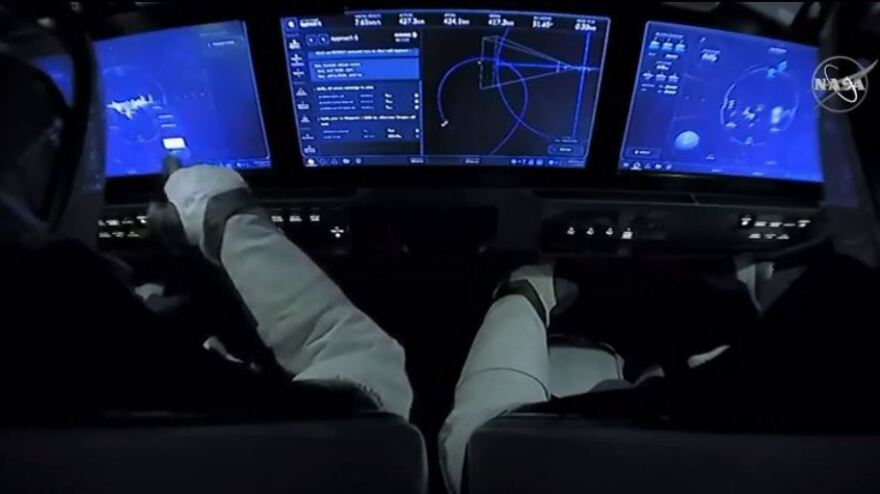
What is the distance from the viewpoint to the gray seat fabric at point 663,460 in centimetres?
82

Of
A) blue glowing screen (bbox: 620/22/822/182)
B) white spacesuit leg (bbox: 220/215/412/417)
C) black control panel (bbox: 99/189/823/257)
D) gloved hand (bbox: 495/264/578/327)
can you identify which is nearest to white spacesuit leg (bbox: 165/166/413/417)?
white spacesuit leg (bbox: 220/215/412/417)

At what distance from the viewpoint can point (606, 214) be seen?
1.34 metres

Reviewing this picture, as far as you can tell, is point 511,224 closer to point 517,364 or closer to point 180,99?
point 517,364

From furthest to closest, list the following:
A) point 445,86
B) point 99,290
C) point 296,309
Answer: point 445,86 < point 296,309 < point 99,290

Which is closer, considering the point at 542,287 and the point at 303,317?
the point at 303,317

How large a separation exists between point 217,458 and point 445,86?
24.9 inches

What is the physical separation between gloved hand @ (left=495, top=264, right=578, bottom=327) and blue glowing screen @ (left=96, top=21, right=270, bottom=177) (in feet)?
1.25

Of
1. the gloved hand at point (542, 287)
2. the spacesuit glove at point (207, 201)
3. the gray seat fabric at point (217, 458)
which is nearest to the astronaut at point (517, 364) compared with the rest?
Answer: the gloved hand at point (542, 287)

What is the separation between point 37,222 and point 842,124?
0.82 metres

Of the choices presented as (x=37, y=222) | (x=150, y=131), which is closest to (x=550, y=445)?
(x=37, y=222)

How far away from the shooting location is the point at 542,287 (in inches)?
54.2

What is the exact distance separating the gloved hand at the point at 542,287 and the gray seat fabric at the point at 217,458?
1.73ft

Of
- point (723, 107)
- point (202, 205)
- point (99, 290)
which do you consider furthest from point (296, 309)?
point (723, 107)

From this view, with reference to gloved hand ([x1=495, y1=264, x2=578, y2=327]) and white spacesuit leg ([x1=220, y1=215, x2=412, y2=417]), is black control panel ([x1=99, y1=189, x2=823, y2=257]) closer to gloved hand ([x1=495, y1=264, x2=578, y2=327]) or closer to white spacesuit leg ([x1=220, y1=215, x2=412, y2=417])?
gloved hand ([x1=495, y1=264, x2=578, y2=327])
